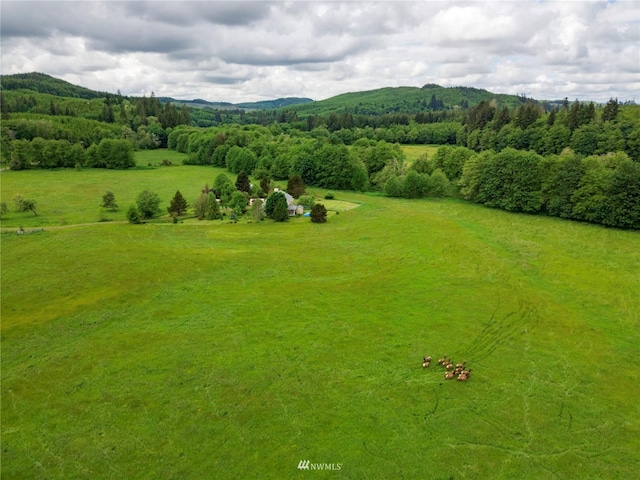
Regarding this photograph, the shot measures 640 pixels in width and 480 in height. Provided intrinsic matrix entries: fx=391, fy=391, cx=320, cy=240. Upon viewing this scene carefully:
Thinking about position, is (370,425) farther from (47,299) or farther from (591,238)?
(591,238)

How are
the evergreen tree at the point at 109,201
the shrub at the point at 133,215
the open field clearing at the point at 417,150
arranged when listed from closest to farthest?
the shrub at the point at 133,215
the evergreen tree at the point at 109,201
the open field clearing at the point at 417,150

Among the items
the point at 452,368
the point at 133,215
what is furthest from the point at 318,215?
the point at 452,368

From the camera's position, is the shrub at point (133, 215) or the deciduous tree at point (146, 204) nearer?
the shrub at point (133, 215)

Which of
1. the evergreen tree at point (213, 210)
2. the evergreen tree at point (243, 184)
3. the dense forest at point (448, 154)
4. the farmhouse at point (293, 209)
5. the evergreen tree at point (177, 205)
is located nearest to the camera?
the dense forest at point (448, 154)

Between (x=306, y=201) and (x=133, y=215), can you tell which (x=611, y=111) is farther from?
(x=133, y=215)

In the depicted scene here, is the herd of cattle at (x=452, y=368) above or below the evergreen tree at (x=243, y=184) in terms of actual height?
below

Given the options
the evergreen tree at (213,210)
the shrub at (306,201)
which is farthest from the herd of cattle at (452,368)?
the shrub at (306,201)

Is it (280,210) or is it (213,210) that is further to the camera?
(213,210)

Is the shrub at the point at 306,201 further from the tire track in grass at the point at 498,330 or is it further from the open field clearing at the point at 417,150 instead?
the open field clearing at the point at 417,150

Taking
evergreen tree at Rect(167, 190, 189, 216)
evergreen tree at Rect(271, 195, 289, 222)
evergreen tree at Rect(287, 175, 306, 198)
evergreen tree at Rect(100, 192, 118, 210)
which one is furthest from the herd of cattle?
evergreen tree at Rect(100, 192, 118, 210)

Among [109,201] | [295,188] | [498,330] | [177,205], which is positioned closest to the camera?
[498,330]
